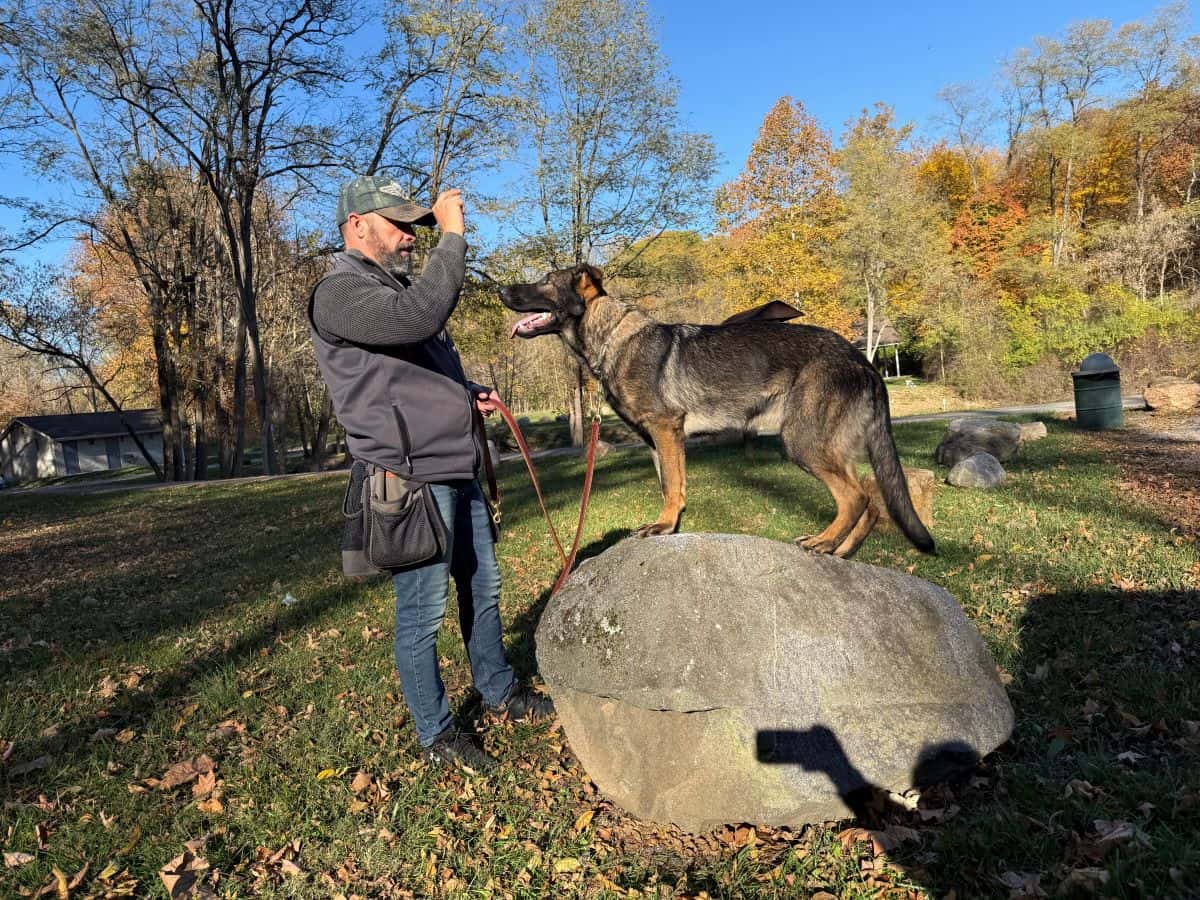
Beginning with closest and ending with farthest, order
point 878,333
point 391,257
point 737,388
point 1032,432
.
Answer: point 391,257 < point 737,388 < point 1032,432 < point 878,333

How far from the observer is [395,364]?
114 inches

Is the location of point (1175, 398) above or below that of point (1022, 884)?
above

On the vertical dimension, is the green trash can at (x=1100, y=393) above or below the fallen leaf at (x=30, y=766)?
above

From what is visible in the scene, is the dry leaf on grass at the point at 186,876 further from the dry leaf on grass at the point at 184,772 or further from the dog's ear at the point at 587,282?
the dog's ear at the point at 587,282

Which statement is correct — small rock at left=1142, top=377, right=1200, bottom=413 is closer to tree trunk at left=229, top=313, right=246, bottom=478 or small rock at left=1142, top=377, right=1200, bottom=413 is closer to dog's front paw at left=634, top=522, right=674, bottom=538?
dog's front paw at left=634, top=522, right=674, bottom=538

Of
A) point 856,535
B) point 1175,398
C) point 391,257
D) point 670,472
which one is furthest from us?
point 1175,398

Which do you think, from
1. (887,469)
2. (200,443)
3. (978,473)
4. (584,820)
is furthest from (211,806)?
(200,443)

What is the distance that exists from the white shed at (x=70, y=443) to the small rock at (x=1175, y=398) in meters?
59.0

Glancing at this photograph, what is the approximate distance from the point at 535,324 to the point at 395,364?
2062mm

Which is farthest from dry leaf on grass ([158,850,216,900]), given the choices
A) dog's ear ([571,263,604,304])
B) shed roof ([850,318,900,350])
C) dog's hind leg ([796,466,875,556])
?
shed roof ([850,318,900,350])

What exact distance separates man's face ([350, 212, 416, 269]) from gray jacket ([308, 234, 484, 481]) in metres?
0.09

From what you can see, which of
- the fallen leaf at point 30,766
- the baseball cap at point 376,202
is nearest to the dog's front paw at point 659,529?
the baseball cap at point 376,202

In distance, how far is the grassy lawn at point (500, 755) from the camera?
252 cm

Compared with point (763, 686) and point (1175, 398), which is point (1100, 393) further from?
point (763, 686)
